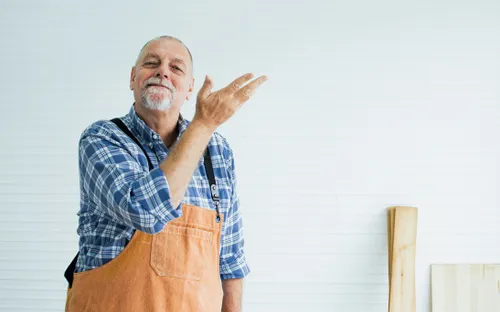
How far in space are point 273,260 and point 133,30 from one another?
1498 millimetres

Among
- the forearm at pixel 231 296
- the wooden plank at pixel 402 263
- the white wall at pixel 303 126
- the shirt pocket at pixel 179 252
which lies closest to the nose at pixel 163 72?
the shirt pocket at pixel 179 252

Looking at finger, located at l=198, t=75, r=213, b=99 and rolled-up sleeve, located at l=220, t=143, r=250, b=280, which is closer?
finger, located at l=198, t=75, r=213, b=99

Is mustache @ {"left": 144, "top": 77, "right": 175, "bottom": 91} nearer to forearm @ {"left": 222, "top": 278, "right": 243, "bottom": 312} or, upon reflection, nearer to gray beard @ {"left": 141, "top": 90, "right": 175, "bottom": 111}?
gray beard @ {"left": 141, "top": 90, "right": 175, "bottom": 111}

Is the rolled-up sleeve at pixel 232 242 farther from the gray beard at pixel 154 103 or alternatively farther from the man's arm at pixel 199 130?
the man's arm at pixel 199 130

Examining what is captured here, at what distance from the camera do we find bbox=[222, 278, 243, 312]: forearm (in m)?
1.75

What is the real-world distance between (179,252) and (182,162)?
31 cm

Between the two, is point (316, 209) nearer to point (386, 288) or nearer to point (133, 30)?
point (386, 288)

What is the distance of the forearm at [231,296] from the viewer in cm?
175

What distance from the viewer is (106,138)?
4.54 ft

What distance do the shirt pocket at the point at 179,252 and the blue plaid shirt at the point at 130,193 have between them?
0.09 metres

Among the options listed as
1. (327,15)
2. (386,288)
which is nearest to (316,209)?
(386,288)

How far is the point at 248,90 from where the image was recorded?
1304 mm

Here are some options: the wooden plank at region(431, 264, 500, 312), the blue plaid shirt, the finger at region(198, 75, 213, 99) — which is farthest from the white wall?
the finger at region(198, 75, 213, 99)

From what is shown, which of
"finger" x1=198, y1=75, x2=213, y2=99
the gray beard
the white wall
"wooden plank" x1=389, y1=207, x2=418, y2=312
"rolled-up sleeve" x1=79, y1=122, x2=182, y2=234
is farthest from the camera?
the white wall
